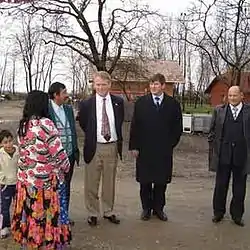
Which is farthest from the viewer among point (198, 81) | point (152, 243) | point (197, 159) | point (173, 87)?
point (198, 81)

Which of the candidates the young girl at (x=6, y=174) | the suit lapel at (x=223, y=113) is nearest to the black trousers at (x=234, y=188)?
the suit lapel at (x=223, y=113)

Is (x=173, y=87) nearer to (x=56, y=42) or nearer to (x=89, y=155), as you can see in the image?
(x=56, y=42)

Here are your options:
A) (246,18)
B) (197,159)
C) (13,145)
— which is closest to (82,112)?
(13,145)

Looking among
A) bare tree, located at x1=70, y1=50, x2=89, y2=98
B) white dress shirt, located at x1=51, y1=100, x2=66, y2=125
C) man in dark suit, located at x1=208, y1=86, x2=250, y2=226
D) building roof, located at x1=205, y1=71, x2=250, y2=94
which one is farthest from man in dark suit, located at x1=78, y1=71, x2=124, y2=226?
bare tree, located at x1=70, y1=50, x2=89, y2=98

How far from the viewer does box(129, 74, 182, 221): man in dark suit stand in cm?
626

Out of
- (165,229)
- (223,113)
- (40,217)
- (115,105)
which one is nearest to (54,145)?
(40,217)

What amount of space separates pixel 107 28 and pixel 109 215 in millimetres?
20151

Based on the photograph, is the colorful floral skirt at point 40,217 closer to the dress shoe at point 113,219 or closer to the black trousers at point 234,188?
the dress shoe at point 113,219

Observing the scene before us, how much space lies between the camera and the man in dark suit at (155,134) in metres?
6.26

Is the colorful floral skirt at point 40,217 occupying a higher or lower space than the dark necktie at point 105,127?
lower

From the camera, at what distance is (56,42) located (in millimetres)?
26094

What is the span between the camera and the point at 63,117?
5812mm

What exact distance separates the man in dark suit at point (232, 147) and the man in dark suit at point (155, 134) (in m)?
0.49

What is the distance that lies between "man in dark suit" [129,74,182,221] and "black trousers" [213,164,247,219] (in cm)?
64
